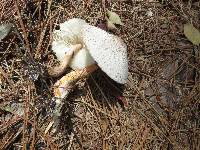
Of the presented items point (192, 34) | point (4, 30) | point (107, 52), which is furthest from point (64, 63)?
point (192, 34)

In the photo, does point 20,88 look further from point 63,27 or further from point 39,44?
point 63,27

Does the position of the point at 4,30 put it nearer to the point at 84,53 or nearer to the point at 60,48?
the point at 60,48

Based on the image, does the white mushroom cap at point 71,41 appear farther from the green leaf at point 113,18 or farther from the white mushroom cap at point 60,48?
the green leaf at point 113,18

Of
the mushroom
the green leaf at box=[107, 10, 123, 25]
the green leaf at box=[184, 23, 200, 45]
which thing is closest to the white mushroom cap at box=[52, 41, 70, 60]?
Result: the mushroom

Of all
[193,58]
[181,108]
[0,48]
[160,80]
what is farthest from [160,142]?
[0,48]

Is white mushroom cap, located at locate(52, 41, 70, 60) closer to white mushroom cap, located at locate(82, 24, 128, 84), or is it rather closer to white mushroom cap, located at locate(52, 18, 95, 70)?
white mushroom cap, located at locate(52, 18, 95, 70)
